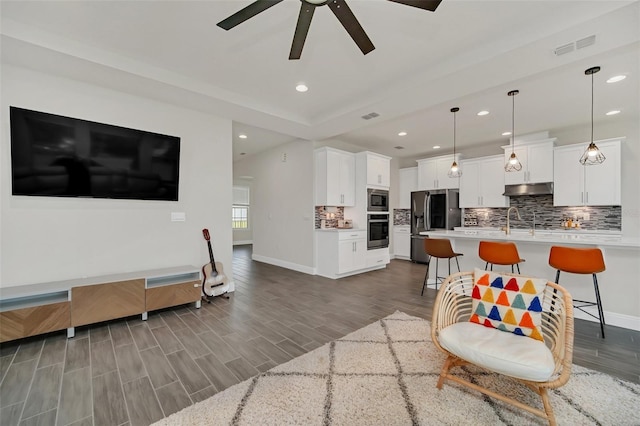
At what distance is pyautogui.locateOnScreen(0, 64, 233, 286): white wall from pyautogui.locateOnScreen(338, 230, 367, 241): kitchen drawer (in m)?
2.05

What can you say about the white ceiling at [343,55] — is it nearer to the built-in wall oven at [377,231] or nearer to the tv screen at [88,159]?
the tv screen at [88,159]

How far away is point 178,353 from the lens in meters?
2.41

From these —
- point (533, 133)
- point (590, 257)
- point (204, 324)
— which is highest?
point (533, 133)

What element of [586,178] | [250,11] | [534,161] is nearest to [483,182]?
[534,161]

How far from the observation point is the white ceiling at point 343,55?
7.26 ft

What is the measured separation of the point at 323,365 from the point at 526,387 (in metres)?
1.49

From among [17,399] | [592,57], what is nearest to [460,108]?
[592,57]

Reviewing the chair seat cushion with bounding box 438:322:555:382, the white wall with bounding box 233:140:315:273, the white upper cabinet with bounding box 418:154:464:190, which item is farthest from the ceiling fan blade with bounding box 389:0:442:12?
the white upper cabinet with bounding box 418:154:464:190

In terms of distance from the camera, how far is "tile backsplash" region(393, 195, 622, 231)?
4.68 meters

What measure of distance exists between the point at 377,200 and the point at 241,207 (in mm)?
6277

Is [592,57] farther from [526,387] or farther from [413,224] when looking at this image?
[413,224]

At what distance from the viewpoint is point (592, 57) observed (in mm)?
2672

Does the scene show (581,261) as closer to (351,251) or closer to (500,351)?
(500,351)

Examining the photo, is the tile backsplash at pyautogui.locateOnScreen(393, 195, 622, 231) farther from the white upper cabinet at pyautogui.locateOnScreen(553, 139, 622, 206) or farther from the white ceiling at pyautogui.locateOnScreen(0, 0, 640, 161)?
the white ceiling at pyautogui.locateOnScreen(0, 0, 640, 161)
